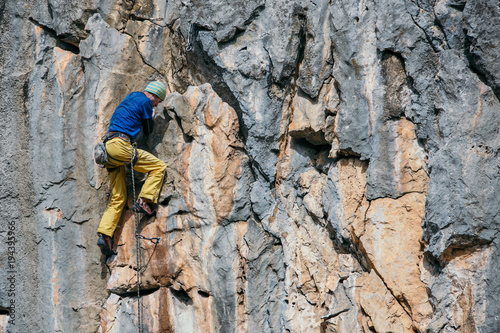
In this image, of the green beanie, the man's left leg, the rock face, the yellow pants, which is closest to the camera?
the rock face

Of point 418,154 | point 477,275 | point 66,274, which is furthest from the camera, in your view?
point 66,274

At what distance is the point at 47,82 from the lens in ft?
24.1

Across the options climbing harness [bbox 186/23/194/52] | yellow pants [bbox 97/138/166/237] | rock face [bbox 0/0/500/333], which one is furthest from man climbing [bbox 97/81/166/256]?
climbing harness [bbox 186/23/194/52]

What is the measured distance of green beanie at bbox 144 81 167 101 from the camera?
700 cm

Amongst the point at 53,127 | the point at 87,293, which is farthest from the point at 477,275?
the point at 53,127

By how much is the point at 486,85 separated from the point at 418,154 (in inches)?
42.0

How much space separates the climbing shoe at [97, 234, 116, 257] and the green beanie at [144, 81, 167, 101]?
2.13 m

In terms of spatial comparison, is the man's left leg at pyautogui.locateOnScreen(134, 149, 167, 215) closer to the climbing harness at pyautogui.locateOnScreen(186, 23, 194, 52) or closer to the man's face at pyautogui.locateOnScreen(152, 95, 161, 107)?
the man's face at pyautogui.locateOnScreen(152, 95, 161, 107)

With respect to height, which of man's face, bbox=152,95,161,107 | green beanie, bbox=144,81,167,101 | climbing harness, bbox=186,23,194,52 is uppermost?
climbing harness, bbox=186,23,194,52

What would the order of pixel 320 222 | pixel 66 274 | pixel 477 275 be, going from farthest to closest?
pixel 66 274 → pixel 320 222 → pixel 477 275

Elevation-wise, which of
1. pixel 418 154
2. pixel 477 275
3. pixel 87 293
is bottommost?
pixel 477 275

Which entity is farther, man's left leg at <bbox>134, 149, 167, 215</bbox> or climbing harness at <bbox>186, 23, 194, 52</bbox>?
climbing harness at <bbox>186, 23, 194, 52</bbox>

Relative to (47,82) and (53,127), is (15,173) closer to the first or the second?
(53,127)

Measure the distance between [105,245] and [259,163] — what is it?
2441 millimetres
